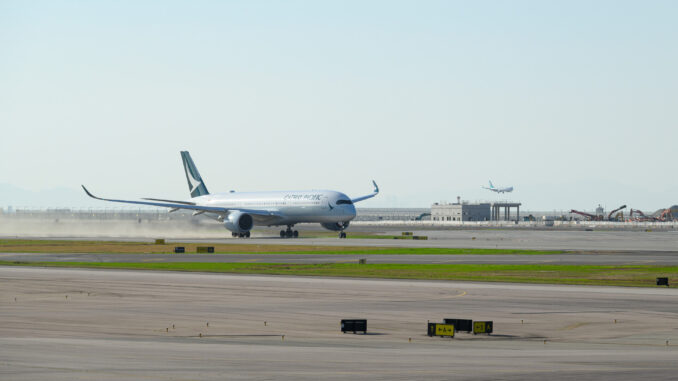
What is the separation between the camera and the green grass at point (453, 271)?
48188 millimetres

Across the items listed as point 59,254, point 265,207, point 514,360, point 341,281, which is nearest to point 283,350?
point 514,360

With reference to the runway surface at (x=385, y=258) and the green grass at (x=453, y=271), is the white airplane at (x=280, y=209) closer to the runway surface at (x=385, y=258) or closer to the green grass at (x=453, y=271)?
the runway surface at (x=385, y=258)

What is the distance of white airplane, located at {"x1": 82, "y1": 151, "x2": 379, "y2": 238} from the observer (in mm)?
113188

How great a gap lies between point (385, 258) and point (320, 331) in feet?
133

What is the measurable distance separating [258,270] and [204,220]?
8732 centimetres

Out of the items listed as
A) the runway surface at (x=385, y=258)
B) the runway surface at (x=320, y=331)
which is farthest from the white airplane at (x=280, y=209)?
the runway surface at (x=320, y=331)

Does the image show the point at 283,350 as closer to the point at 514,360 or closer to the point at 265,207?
the point at 514,360


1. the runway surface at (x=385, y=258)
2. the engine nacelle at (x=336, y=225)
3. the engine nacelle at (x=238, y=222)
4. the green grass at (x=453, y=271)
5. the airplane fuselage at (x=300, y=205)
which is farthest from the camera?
the engine nacelle at (x=336, y=225)

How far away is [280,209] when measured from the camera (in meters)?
117

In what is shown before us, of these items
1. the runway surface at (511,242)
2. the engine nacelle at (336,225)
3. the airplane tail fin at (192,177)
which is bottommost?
the runway surface at (511,242)

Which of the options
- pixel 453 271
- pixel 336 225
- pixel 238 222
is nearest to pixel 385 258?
pixel 453 271

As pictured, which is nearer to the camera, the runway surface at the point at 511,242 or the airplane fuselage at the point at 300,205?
the runway surface at the point at 511,242

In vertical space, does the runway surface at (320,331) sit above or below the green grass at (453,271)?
below

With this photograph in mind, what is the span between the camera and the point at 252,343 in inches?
957
